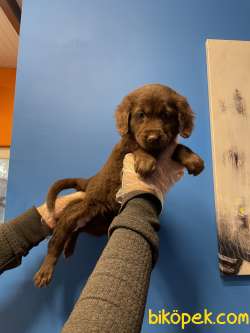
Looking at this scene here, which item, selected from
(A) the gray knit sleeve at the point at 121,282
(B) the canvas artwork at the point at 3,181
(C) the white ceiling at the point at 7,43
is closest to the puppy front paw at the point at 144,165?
(A) the gray knit sleeve at the point at 121,282

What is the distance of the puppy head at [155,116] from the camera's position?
141 centimetres

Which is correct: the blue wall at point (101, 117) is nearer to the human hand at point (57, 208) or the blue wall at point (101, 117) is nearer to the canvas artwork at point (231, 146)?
the canvas artwork at point (231, 146)

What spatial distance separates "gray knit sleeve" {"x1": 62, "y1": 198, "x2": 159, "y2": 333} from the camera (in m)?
0.73

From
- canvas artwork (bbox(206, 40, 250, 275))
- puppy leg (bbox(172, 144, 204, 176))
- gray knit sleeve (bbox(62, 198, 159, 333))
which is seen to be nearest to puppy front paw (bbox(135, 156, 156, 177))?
puppy leg (bbox(172, 144, 204, 176))

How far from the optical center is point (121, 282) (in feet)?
2.71

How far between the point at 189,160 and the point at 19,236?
878 millimetres

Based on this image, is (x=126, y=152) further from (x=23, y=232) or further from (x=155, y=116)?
(x=23, y=232)

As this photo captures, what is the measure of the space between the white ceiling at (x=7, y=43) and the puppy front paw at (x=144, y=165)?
242 centimetres

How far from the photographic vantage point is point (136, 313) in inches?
31.2

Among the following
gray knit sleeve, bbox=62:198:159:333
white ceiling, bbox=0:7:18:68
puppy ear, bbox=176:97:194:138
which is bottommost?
gray knit sleeve, bbox=62:198:159:333

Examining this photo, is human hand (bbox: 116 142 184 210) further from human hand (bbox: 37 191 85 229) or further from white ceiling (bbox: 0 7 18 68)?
white ceiling (bbox: 0 7 18 68)

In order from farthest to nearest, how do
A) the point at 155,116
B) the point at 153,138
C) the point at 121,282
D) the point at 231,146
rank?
1. the point at 231,146
2. the point at 155,116
3. the point at 153,138
4. the point at 121,282

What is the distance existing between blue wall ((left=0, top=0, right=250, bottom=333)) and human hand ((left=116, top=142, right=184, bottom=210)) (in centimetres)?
41

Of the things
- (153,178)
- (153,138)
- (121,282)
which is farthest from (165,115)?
(121,282)
